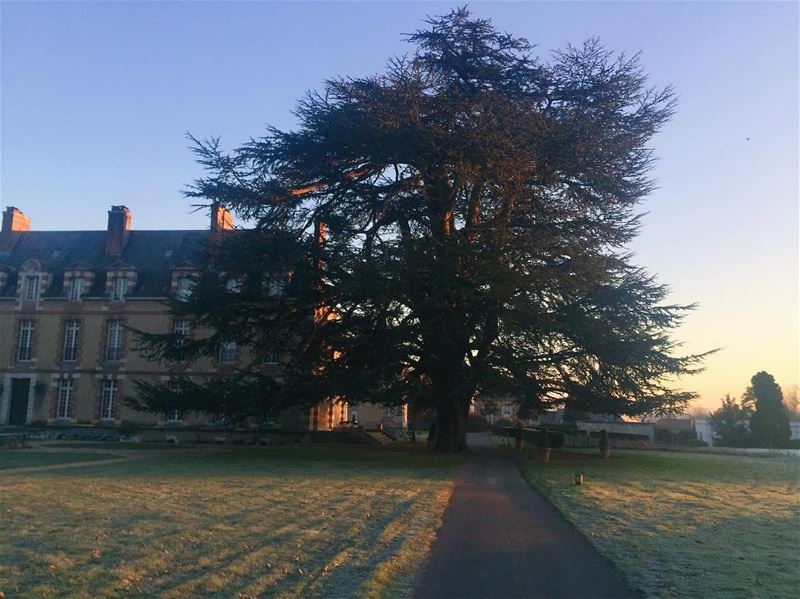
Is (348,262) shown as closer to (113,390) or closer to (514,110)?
(514,110)

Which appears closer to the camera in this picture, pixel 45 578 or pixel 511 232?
pixel 45 578

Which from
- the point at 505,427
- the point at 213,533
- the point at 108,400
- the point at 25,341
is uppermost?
the point at 25,341

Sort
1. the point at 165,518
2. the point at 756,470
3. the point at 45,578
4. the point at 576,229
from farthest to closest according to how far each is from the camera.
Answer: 1. the point at 576,229
2. the point at 756,470
3. the point at 165,518
4. the point at 45,578

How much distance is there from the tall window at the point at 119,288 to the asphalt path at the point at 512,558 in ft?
110

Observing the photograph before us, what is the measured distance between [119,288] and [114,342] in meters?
3.24

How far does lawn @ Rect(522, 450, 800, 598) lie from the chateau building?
25.4m

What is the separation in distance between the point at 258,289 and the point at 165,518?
1667 cm

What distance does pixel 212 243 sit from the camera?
91.5 feet

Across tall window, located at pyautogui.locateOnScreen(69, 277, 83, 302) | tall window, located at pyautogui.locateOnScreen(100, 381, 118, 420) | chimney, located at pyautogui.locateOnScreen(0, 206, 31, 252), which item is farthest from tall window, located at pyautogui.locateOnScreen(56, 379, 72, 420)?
chimney, located at pyautogui.locateOnScreen(0, 206, 31, 252)

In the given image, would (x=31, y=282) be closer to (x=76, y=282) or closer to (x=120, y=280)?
(x=76, y=282)

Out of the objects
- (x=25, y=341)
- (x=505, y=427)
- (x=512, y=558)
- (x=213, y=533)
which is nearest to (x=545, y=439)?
(x=512, y=558)

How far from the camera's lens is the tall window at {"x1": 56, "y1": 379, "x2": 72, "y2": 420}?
137 feet

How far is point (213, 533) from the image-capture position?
9.92 m

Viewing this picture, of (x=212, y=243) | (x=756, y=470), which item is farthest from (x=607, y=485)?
(x=212, y=243)
